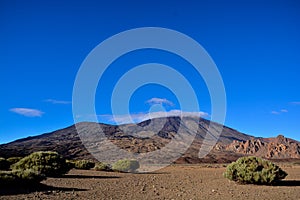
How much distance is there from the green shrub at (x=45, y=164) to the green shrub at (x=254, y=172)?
33.1 feet

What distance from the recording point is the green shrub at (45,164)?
1916 cm

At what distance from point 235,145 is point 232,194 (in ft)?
400

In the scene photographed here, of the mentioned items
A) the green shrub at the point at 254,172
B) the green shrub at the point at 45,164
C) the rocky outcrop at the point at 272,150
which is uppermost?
the rocky outcrop at the point at 272,150

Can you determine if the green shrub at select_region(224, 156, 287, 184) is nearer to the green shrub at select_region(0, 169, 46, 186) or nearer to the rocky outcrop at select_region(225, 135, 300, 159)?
the green shrub at select_region(0, 169, 46, 186)

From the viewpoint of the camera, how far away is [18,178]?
12.2 meters

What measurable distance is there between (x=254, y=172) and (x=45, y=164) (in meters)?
12.5

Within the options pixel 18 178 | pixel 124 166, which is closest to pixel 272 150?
pixel 124 166

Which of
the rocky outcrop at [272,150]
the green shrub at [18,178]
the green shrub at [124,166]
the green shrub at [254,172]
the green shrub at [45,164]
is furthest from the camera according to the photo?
the rocky outcrop at [272,150]

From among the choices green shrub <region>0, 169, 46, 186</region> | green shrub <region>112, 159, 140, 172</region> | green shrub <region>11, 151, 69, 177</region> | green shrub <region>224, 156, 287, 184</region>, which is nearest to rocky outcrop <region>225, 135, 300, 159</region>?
green shrub <region>112, 159, 140, 172</region>

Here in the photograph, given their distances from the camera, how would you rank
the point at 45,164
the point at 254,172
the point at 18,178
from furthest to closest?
the point at 45,164 < the point at 254,172 < the point at 18,178

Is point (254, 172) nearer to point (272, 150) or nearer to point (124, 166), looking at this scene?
point (124, 166)

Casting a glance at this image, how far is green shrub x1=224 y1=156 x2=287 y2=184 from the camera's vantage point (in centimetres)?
1616

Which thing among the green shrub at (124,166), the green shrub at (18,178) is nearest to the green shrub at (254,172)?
the green shrub at (18,178)

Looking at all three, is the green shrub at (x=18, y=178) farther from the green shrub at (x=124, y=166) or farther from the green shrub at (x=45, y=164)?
the green shrub at (x=124, y=166)
